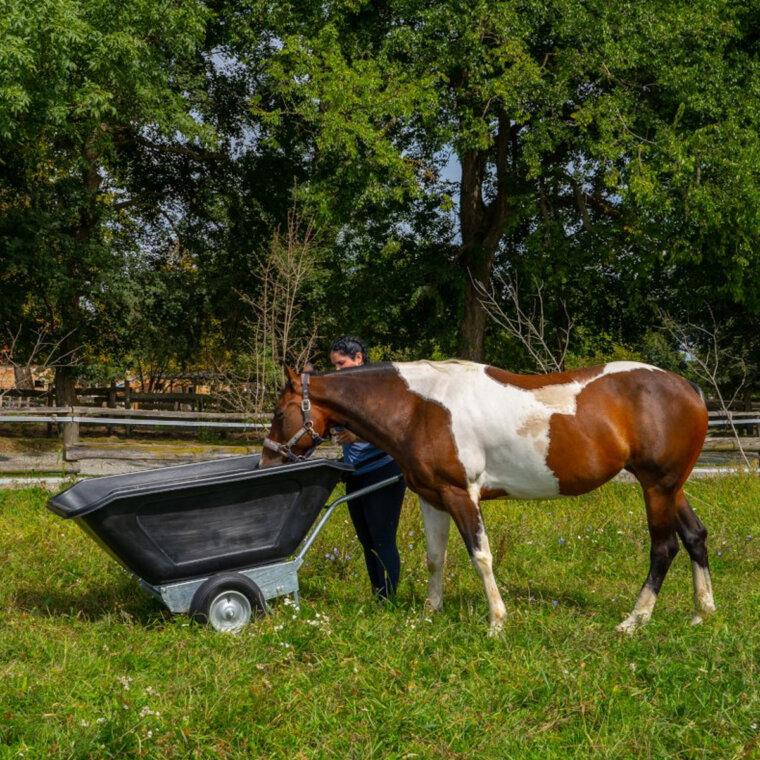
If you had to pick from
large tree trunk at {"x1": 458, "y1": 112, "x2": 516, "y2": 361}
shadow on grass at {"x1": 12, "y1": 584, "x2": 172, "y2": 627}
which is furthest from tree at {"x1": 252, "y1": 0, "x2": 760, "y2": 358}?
shadow on grass at {"x1": 12, "y1": 584, "x2": 172, "y2": 627}

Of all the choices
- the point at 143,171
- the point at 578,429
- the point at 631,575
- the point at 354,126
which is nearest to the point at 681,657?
the point at 578,429

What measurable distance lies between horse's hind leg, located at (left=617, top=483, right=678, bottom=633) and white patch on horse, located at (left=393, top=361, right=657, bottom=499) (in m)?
0.56

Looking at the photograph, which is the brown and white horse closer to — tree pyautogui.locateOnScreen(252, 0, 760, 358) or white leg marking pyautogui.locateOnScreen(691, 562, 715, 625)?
white leg marking pyautogui.locateOnScreen(691, 562, 715, 625)

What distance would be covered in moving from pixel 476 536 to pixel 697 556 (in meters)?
1.35

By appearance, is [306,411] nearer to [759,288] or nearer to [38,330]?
[759,288]

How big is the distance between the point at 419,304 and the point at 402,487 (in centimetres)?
1252

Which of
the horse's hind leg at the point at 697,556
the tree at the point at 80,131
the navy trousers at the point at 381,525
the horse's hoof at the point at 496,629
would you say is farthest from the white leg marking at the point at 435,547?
the tree at the point at 80,131

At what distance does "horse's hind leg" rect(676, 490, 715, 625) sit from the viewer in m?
4.69

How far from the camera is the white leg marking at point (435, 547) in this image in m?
4.79

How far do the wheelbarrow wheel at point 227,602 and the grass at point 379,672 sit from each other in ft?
0.28

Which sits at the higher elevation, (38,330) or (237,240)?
(237,240)

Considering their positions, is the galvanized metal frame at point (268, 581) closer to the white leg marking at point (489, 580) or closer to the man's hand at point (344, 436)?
the man's hand at point (344, 436)

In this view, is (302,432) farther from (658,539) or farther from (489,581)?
(658,539)

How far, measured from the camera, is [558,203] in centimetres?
1698
